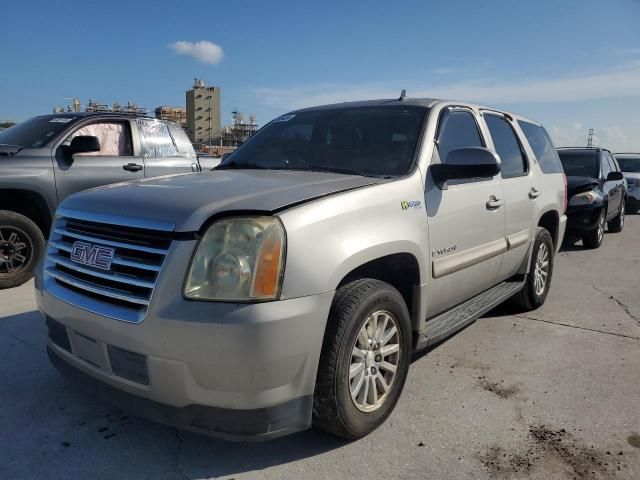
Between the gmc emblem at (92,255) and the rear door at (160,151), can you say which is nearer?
the gmc emblem at (92,255)

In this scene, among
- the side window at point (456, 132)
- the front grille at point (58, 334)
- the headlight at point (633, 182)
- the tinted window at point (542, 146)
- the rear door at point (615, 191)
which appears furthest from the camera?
the headlight at point (633, 182)

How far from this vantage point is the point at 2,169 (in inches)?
205

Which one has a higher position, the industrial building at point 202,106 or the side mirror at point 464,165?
the industrial building at point 202,106

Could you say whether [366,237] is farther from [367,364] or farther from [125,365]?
[125,365]

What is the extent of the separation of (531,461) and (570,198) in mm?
7395

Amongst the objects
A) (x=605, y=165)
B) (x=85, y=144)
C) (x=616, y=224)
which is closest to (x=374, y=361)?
(x=85, y=144)

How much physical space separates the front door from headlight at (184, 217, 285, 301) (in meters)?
1.23

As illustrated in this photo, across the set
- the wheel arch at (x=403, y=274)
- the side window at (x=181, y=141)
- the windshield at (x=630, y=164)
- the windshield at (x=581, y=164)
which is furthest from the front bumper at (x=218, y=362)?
the windshield at (x=630, y=164)

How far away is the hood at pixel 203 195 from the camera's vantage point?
2246mm

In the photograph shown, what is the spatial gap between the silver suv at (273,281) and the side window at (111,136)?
11.3 feet

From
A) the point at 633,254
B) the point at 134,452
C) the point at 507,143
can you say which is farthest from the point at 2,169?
the point at 633,254

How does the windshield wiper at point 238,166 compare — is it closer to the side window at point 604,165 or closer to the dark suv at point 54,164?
the dark suv at point 54,164

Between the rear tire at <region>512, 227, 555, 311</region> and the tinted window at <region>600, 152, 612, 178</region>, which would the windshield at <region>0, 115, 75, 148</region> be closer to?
the rear tire at <region>512, 227, 555, 311</region>

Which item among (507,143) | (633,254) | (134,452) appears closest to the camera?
(134,452)
